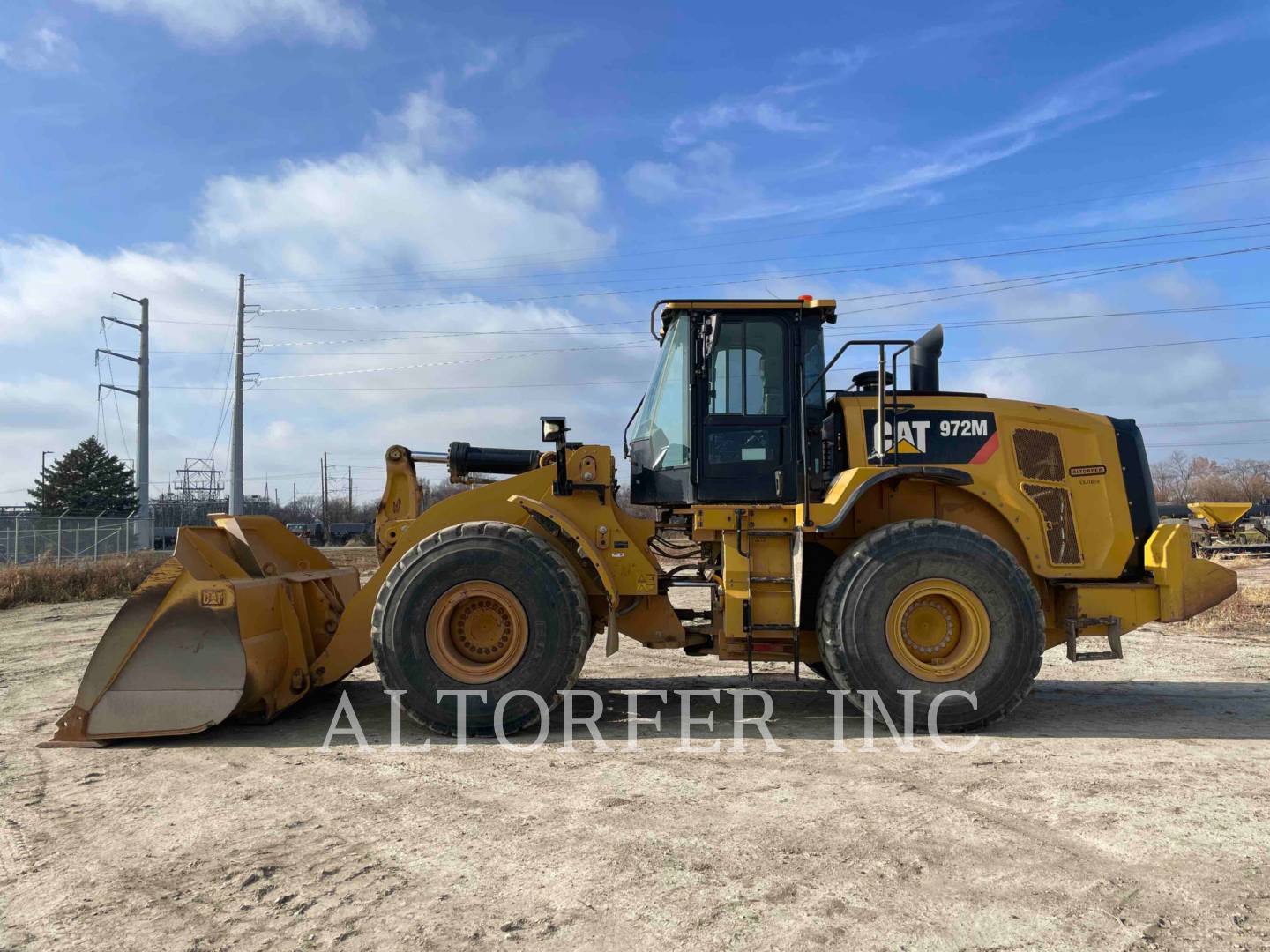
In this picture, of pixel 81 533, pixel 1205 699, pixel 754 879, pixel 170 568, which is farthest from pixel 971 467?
pixel 81 533

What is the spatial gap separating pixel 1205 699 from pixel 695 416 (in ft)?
14.9

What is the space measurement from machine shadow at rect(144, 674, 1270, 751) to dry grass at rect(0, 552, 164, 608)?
12528 mm

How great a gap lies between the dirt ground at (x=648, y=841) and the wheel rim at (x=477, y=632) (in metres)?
0.50

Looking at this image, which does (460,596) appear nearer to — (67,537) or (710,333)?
(710,333)

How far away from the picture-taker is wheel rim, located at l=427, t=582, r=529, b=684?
17.7ft

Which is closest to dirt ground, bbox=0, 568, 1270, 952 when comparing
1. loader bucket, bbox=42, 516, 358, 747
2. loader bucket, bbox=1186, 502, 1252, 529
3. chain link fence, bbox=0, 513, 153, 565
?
loader bucket, bbox=42, 516, 358, 747

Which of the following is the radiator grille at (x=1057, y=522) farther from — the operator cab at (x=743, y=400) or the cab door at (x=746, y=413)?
the cab door at (x=746, y=413)

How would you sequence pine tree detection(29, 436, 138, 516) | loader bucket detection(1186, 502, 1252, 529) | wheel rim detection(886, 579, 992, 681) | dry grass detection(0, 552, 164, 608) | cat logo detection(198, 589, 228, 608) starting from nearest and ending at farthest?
cat logo detection(198, 589, 228, 608)
wheel rim detection(886, 579, 992, 681)
dry grass detection(0, 552, 164, 608)
loader bucket detection(1186, 502, 1252, 529)
pine tree detection(29, 436, 138, 516)

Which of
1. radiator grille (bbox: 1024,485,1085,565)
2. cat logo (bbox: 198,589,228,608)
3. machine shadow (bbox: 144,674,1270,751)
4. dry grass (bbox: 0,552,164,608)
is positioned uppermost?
radiator grille (bbox: 1024,485,1085,565)

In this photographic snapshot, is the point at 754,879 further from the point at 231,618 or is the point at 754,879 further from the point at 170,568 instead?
the point at 170,568

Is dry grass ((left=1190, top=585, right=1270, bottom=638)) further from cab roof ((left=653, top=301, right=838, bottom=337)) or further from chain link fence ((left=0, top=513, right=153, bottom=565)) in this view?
chain link fence ((left=0, top=513, right=153, bottom=565))

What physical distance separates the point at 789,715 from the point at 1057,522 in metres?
2.28

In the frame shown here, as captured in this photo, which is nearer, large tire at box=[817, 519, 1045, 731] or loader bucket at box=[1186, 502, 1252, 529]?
large tire at box=[817, 519, 1045, 731]

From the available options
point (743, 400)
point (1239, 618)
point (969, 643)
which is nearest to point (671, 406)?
point (743, 400)
